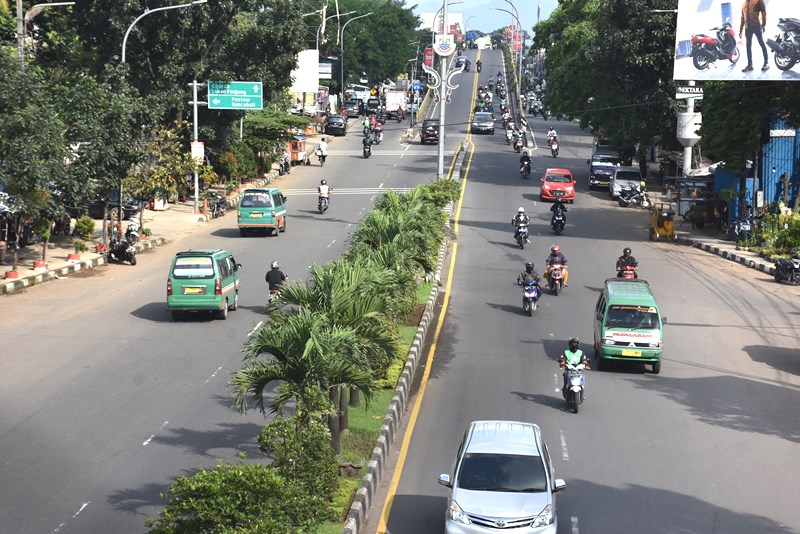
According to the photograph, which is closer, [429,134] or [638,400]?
[638,400]

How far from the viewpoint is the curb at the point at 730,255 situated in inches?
1499

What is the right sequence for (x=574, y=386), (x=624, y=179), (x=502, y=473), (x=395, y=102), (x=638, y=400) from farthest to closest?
1. (x=395, y=102)
2. (x=624, y=179)
3. (x=638, y=400)
4. (x=574, y=386)
5. (x=502, y=473)

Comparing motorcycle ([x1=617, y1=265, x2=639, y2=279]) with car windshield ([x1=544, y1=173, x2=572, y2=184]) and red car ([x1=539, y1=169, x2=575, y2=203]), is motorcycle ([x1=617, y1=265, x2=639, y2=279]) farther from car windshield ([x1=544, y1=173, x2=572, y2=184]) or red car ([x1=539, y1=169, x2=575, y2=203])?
car windshield ([x1=544, y1=173, x2=572, y2=184])

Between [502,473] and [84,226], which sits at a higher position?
[84,226]

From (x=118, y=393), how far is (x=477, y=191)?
38.3 m

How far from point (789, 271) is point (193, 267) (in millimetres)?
19431

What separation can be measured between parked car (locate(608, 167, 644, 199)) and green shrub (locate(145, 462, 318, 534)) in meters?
46.1

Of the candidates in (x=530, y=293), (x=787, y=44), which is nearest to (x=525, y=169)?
(x=787, y=44)

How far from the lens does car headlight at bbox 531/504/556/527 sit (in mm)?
13297

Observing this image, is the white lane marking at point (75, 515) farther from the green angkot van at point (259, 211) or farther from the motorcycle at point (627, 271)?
the green angkot van at point (259, 211)

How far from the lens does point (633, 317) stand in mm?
23969

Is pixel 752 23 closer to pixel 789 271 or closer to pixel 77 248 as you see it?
pixel 789 271

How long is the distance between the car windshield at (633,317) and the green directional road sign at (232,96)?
1174 inches

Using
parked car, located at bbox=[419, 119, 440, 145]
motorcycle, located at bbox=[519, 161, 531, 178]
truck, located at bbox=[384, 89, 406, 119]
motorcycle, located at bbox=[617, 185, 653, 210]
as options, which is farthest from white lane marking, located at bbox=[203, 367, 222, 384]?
truck, located at bbox=[384, 89, 406, 119]
